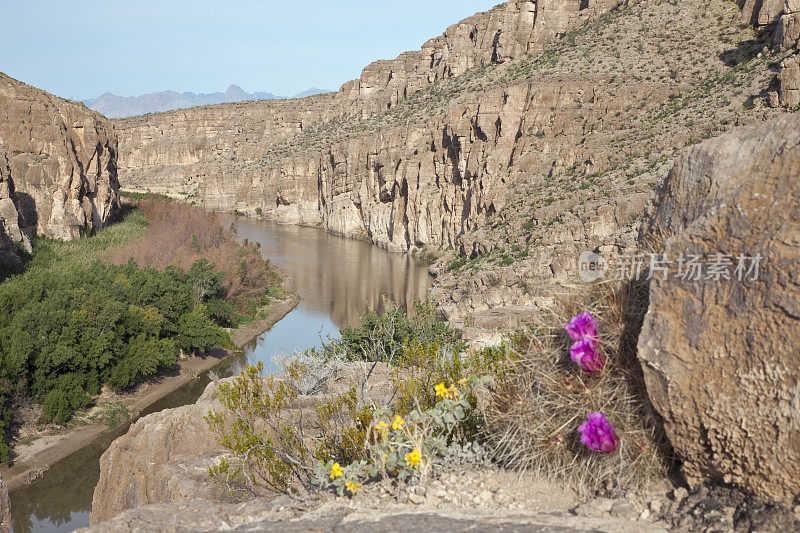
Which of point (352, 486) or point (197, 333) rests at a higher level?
point (352, 486)

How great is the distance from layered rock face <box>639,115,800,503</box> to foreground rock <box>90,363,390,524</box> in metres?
6.03

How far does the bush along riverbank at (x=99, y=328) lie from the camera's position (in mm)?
25141

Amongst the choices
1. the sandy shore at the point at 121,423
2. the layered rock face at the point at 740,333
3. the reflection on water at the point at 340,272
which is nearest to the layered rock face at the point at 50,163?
the reflection on water at the point at 340,272

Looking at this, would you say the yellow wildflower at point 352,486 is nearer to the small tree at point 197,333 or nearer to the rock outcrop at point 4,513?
the rock outcrop at point 4,513

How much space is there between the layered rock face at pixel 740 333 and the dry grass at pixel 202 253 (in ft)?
135

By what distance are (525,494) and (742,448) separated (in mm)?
1632

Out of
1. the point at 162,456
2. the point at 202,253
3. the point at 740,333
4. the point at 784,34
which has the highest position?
the point at 784,34

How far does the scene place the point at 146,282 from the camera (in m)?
34.9

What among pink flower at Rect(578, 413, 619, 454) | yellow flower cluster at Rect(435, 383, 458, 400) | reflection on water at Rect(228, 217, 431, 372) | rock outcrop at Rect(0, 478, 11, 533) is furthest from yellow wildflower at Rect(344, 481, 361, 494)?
reflection on water at Rect(228, 217, 431, 372)

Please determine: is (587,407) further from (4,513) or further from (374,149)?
(374,149)

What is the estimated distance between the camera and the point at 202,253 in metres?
51.5

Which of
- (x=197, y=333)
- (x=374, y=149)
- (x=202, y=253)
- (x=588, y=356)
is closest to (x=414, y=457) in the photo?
(x=588, y=356)

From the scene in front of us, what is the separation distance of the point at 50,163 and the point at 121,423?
1429 inches

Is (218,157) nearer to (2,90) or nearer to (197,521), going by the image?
(2,90)
